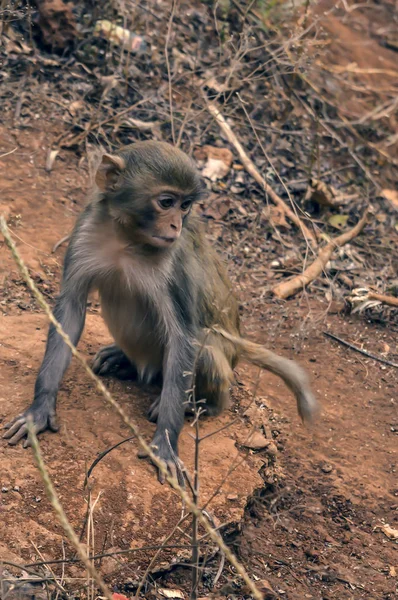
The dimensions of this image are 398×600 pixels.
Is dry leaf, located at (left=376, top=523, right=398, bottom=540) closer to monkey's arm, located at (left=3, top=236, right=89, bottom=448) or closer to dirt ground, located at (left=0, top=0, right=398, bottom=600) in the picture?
dirt ground, located at (left=0, top=0, right=398, bottom=600)

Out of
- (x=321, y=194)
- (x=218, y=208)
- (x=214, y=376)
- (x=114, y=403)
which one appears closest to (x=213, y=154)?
(x=218, y=208)

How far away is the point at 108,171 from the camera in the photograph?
16.4 ft

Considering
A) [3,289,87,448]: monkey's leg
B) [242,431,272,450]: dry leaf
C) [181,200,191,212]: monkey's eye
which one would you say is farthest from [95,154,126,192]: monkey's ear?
[242,431,272,450]: dry leaf

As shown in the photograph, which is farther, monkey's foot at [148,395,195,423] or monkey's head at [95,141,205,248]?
monkey's foot at [148,395,195,423]

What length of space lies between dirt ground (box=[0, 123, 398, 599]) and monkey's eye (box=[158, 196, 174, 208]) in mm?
1385

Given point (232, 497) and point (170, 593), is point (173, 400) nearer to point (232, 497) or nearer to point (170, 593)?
point (232, 497)

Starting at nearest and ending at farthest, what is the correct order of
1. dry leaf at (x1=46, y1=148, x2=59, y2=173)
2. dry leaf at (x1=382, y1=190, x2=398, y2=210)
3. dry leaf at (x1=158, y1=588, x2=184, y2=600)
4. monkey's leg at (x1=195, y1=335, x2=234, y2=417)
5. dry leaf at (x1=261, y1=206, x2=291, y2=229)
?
dry leaf at (x1=158, y1=588, x2=184, y2=600), monkey's leg at (x1=195, y1=335, x2=234, y2=417), dry leaf at (x1=46, y1=148, x2=59, y2=173), dry leaf at (x1=261, y1=206, x2=291, y2=229), dry leaf at (x1=382, y1=190, x2=398, y2=210)

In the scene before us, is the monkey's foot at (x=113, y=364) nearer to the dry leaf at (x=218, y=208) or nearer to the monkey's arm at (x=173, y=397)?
the monkey's arm at (x=173, y=397)

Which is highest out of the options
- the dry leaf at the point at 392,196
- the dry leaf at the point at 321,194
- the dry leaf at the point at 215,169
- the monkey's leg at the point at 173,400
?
the monkey's leg at the point at 173,400

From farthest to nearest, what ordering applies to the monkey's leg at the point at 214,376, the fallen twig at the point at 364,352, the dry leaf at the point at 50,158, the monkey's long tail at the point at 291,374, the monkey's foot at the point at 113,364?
1. the dry leaf at the point at 50,158
2. the fallen twig at the point at 364,352
3. the monkey's foot at the point at 113,364
4. the monkey's leg at the point at 214,376
5. the monkey's long tail at the point at 291,374

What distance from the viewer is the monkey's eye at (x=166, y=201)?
4871 mm

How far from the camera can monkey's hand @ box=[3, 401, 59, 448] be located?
A: 4.88m

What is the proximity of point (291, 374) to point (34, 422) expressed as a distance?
170 cm

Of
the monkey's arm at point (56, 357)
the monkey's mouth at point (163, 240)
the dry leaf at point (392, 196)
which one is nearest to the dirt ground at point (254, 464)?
the monkey's arm at point (56, 357)
